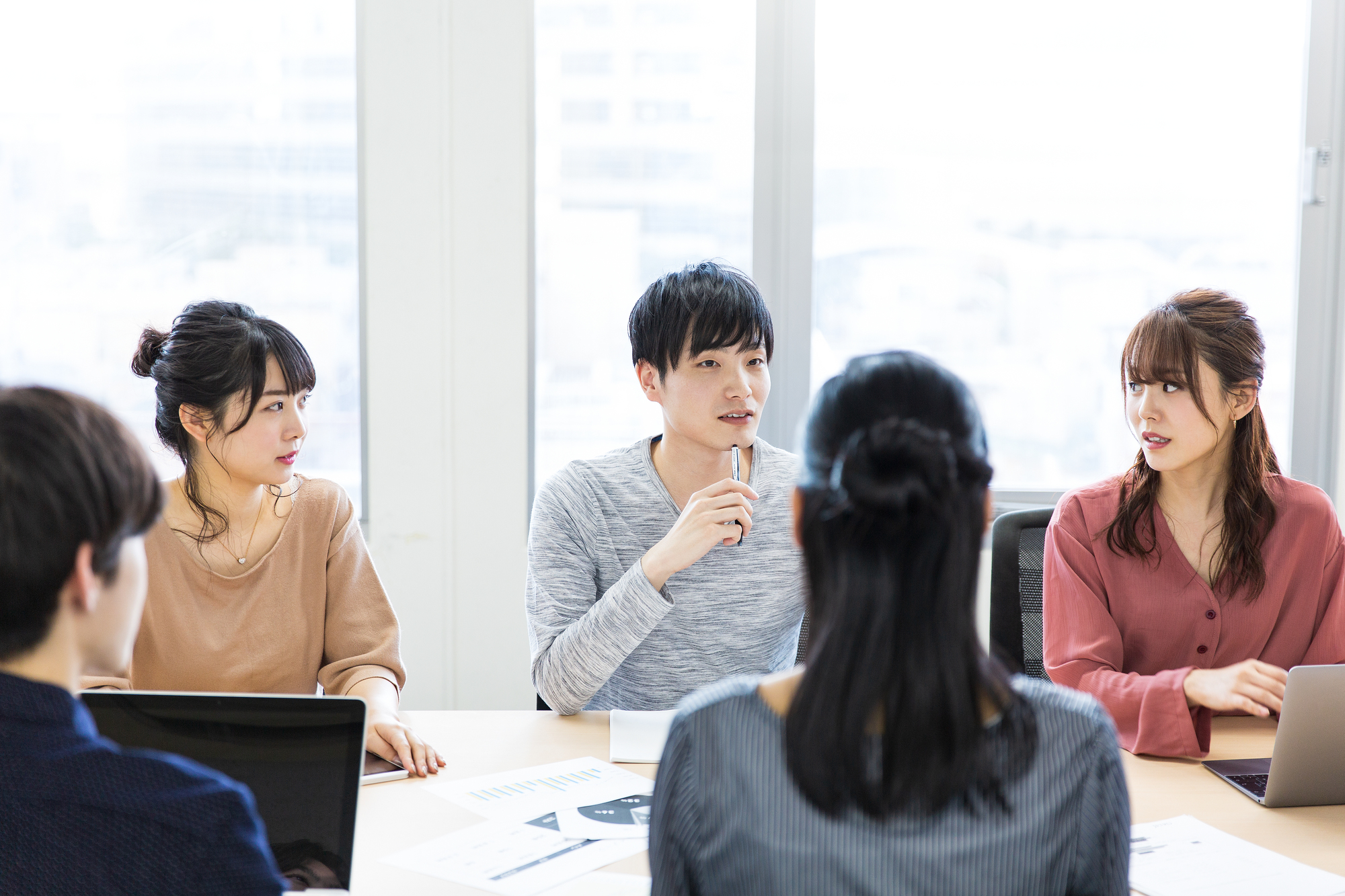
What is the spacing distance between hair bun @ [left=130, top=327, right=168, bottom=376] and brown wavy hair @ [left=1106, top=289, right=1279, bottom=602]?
1.57 meters

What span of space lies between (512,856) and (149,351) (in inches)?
40.9

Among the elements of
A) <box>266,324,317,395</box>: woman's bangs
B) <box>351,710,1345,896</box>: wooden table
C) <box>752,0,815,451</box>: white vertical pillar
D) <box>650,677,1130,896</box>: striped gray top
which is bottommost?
<box>351,710,1345,896</box>: wooden table

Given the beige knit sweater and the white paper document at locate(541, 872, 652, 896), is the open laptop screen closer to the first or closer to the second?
the white paper document at locate(541, 872, 652, 896)

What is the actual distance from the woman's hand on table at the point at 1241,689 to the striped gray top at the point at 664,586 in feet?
2.02

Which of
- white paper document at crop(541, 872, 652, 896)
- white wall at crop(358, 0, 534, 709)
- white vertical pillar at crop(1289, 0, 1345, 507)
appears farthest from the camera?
white vertical pillar at crop(1289, 0, 1345, 507)

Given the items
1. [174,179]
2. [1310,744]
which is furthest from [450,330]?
[1310,744]

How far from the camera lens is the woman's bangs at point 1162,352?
5.23 feet

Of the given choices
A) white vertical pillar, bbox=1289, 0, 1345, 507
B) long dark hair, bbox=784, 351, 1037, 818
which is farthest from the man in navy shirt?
white vertical pillar, bbox=1289, 0, 1345, 507

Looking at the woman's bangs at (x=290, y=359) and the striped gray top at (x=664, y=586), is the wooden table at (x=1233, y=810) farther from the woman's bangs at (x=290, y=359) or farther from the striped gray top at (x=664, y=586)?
the woman's bangs at (x=290, y=359)

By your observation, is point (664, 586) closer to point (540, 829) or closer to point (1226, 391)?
point (540, 829)

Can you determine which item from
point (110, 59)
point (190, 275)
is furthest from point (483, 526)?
point (110, 59)

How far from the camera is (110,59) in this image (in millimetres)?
2598

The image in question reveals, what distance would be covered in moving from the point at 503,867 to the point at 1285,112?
2.79 m

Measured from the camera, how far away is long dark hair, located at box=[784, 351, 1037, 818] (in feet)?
2.24
